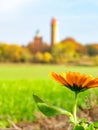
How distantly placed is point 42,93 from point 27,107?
89.9 inches

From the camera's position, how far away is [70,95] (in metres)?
12.0

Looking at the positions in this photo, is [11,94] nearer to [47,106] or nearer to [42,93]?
[42,93]

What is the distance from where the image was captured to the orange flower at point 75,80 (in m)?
1.80

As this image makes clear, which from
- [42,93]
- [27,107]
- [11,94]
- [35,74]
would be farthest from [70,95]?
[35,74]

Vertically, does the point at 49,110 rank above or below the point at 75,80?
below

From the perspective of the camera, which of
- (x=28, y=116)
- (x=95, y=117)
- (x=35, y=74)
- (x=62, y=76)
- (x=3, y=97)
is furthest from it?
(x=35, y=74)

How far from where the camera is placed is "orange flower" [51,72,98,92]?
5.92ft

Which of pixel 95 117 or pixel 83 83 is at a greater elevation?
pixel 83 83

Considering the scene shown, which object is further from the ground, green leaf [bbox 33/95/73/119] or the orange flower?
the orange flower

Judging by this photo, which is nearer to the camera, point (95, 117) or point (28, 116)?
point (95, 117)

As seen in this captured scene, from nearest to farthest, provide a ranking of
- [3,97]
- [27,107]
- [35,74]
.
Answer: [27,107] → [3,97] → [35,74]

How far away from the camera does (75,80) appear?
1.81 m

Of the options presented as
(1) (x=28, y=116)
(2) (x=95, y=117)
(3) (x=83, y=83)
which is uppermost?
(3) (x=83, y=83)

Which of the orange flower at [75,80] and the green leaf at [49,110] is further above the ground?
the orange flower at [75,80]
